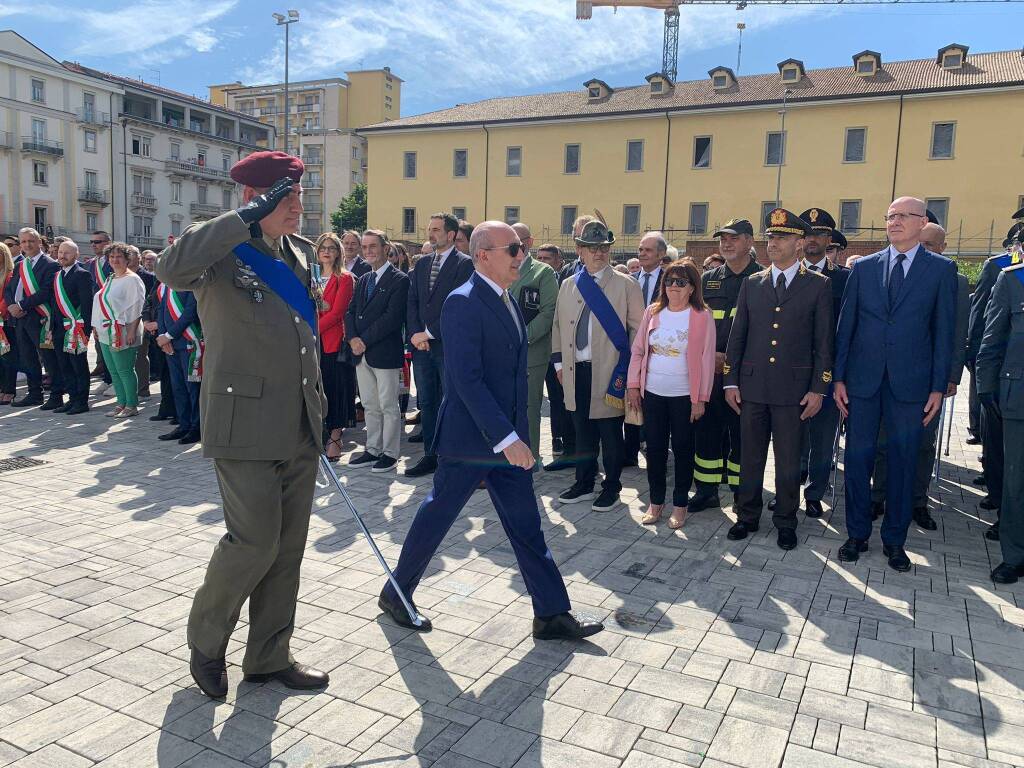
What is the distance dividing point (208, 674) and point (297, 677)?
364 mm

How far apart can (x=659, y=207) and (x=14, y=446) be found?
42400mm

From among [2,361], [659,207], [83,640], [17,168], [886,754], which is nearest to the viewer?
[886,754]

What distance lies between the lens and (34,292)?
10039 mm

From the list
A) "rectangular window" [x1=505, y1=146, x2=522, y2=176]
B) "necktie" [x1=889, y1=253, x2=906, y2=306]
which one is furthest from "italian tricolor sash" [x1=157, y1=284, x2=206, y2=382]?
"rectangular window" [x1=505, y1=146, x2=522, y2=176]

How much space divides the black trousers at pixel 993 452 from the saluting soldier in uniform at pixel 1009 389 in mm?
1080

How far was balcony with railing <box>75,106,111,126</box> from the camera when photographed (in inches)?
2264

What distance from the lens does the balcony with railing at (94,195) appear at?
2242 inches

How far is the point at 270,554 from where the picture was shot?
3293 millimetres

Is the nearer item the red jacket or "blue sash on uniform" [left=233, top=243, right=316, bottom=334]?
"blue sash on uniform" [left=233, top=243, right=316, bottom=334]

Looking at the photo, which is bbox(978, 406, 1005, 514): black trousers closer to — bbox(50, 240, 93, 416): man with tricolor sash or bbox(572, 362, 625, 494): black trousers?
bbox(572, 362, 625, 494): black trousers

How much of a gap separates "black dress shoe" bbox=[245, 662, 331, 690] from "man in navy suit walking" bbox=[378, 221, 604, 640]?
641 millimetres

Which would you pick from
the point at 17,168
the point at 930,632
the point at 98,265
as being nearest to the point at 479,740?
the point at 930,632

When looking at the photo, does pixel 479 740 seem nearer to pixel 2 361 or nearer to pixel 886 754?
pixel 886 754

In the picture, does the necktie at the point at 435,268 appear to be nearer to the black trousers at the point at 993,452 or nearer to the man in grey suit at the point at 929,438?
the man in grey suit at the point at 929,438
